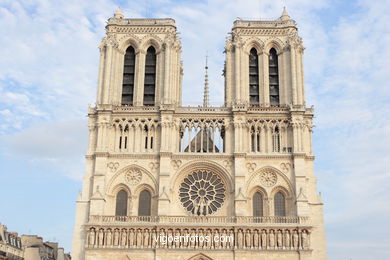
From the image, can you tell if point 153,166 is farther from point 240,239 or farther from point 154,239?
point 240,239

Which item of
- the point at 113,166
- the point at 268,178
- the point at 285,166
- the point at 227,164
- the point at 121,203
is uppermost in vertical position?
the point at 227,164

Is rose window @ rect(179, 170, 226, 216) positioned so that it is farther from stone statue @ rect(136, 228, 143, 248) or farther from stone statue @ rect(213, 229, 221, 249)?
stone statue @ rect(136, 228, 143, 248)

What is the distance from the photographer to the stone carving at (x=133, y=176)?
42156 mm

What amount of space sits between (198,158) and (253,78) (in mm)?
9075

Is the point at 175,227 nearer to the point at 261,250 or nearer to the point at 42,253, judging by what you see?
the point at 261,250

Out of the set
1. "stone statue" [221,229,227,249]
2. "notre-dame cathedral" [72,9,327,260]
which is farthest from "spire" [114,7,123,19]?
"stone statue" [221,229,227,249]

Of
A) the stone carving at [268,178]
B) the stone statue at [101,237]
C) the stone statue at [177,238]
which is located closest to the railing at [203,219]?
the stone statue at [177,238]

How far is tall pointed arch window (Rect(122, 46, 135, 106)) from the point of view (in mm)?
45531

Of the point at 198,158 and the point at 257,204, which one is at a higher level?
the point at 198,158

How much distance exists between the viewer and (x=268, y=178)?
42.1 metres

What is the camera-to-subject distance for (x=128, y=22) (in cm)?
4709

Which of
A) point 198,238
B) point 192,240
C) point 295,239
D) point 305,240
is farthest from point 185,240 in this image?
point 305,240

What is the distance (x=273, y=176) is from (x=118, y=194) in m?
12.5

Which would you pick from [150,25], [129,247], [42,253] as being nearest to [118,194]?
[129,247]
